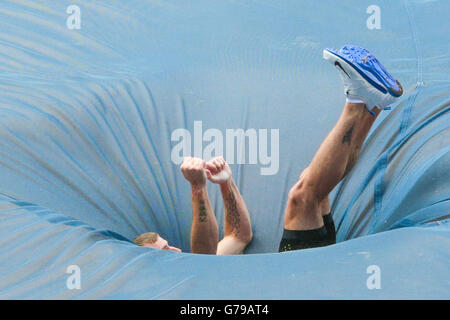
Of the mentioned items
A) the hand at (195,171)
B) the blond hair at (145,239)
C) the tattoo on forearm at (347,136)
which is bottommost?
the blond hair at (145,239)

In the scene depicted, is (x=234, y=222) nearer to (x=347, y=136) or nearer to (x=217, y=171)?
(x=217, y=171)

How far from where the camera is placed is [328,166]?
4.43 ft

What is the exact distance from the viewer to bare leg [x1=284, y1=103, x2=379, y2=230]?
1.33 m

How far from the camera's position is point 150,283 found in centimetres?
98

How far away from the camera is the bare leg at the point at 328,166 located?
1335mm

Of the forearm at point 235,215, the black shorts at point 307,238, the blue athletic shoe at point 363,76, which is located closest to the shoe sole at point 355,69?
the blue athletic shoe at point 363,76

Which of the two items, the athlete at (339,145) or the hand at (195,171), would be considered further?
the hand at (195,171)

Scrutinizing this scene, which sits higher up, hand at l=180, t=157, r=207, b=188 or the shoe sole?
the shoe sole

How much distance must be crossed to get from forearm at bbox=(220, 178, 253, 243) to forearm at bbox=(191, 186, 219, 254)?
0.43 ft

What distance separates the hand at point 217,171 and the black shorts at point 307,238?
20cm

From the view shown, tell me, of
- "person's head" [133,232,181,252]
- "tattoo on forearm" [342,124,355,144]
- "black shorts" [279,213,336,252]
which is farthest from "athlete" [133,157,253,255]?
"tattoo on forearm" [342,124,355,144]

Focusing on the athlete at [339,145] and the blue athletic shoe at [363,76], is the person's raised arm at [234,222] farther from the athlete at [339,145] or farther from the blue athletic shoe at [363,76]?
the blue athletic shoe at [363,76]

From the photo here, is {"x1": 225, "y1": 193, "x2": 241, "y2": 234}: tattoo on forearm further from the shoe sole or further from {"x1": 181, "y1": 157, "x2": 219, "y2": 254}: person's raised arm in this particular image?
the shoe sole
